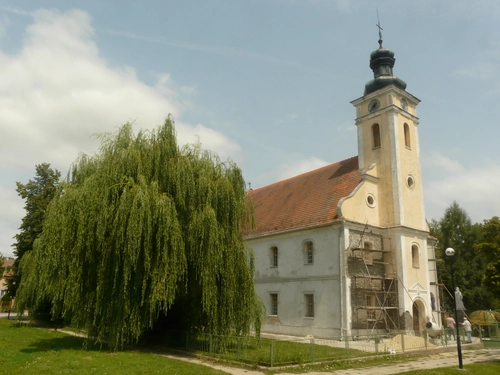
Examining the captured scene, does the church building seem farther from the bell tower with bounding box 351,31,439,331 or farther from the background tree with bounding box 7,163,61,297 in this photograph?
the background tree with bounding box 7,163,61,297

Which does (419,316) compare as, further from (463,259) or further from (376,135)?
(463,259)

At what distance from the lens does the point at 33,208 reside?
99.7 ft

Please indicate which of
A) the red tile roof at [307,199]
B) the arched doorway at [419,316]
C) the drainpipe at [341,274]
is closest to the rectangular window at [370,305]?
the drainpipe at [341,274]

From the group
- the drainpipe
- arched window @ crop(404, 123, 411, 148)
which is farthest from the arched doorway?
arched window @ crop(404, 123, 411, 148)

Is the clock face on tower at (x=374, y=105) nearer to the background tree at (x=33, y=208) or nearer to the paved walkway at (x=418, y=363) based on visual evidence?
the paved walkway at (x=418, y=363)

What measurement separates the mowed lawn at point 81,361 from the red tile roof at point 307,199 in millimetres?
10994

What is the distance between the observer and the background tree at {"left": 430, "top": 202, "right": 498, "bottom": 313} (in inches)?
1651

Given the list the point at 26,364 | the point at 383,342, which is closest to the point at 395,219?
the point at 383,342

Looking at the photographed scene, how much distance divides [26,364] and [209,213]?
7206 mm

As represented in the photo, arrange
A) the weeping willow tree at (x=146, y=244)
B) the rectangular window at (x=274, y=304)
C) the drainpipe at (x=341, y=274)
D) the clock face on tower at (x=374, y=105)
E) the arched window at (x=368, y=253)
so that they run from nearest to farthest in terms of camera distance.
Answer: the weeping willow tree at (x=146, y=244), the drainpipe at (x=341, y=274), the arched window at (x=368, y=253), the rectangular window at (x=274, y=304), the clock face on tower at (x=374, y=105)

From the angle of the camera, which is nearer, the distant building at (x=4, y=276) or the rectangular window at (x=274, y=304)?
the rectangular window at (x=274, y=304)

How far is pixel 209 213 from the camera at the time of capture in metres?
15.3

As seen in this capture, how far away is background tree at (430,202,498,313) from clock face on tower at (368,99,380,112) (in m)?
18.6

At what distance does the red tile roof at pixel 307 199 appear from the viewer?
83.8ft
